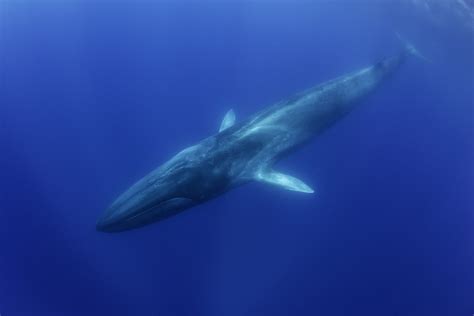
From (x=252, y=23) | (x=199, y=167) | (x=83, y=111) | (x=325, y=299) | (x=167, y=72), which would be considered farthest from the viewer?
(x=252, y=23)

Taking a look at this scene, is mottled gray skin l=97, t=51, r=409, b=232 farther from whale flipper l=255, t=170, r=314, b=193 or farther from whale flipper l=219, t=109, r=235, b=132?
whale flipper l=219, t=109, r=235, b=132

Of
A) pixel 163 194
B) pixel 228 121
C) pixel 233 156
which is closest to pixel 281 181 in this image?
pixel 233 156

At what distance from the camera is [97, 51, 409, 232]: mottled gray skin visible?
818cm

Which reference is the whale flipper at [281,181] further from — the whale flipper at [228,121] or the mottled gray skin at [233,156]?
the whale flipper at [228,121]

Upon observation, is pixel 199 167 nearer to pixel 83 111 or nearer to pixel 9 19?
pixel 83 111

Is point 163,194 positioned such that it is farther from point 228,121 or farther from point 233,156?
point 228,121

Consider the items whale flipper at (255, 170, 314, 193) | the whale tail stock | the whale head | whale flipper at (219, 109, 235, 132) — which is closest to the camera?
the whale head

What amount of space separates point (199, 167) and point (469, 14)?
12.5m

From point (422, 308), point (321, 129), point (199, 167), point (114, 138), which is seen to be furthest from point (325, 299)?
point (114, 138)

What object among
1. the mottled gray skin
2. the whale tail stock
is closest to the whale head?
the mottled gray skin

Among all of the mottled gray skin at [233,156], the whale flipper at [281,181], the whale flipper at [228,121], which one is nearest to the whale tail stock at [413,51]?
the mottled gray skin at [233,156]

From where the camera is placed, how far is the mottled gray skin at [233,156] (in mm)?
8180

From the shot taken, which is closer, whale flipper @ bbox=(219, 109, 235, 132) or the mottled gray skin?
the mottled gray skin

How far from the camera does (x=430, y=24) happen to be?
16516mm
